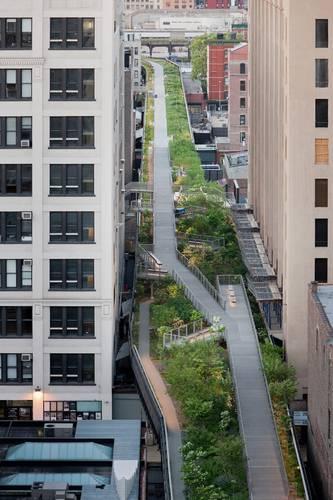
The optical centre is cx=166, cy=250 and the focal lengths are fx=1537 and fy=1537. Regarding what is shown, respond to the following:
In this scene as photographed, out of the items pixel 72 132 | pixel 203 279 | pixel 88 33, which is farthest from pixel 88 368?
pixel 203 279

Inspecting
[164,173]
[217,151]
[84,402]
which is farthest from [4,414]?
[217,151]

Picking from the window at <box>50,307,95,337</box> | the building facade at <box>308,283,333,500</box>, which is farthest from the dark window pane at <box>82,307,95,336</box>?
the building facade at <box>308,283,333,500</box>

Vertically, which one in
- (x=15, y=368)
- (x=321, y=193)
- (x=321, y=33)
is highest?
(x=321, y=33)

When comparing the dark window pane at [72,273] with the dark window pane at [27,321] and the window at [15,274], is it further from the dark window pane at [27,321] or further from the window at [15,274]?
the dark window pane at [27,321]

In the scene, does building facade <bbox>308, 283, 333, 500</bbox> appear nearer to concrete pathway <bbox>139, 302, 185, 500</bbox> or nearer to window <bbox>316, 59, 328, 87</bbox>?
concrete pathway <bbox>139, 302, 185, 500</bbox>

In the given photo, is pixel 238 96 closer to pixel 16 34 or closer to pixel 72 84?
pixel 72 84

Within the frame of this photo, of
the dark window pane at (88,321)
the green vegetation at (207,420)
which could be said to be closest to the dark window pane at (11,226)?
the dark window pane at (88,321)
